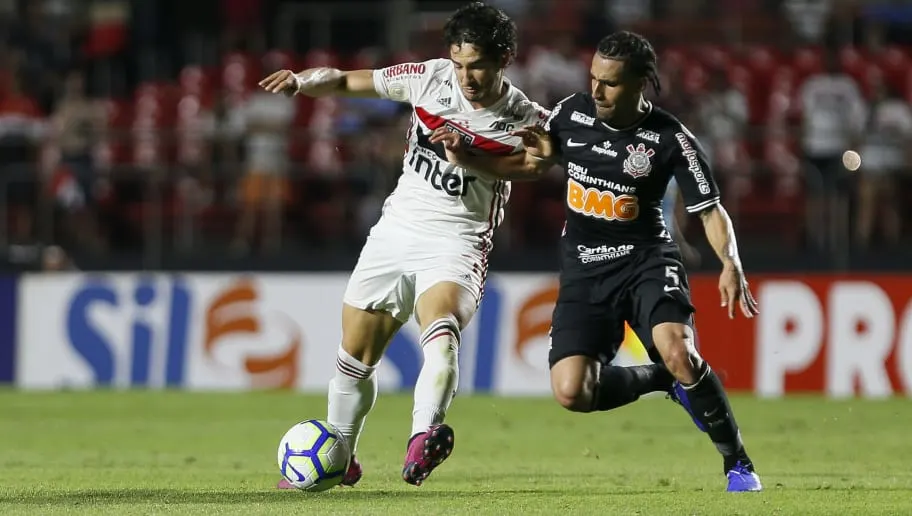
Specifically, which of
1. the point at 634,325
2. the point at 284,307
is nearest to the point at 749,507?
the point at 634,325

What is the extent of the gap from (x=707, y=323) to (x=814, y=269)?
1345 millimetres

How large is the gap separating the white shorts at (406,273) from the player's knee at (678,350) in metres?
0.95

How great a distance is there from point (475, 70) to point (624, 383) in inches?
67.4

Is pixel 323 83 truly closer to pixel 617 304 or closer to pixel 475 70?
pixel 475 70

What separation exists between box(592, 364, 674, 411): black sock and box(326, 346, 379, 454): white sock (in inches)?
45.1

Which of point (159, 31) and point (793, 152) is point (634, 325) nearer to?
point (793, 152)

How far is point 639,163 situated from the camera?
748 centimetres

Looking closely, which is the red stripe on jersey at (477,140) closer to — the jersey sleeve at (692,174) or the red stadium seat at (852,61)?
the jersey sleeve at (692,174)

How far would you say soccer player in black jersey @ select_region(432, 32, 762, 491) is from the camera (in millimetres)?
7410

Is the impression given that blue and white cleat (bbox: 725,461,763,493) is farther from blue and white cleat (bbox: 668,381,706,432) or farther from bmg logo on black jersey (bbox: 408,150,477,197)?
bmg logo on black jersey (bbox: 408,150,477,197)

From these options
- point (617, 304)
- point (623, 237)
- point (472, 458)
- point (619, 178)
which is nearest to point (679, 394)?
point (617, 304)

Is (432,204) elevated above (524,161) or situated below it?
below

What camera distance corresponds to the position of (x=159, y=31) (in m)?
22.3

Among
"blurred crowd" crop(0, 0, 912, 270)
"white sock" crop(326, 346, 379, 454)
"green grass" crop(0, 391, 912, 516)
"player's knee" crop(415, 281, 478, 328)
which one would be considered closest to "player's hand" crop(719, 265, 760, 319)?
"green grass" crop(0, 391, 912, 516)
